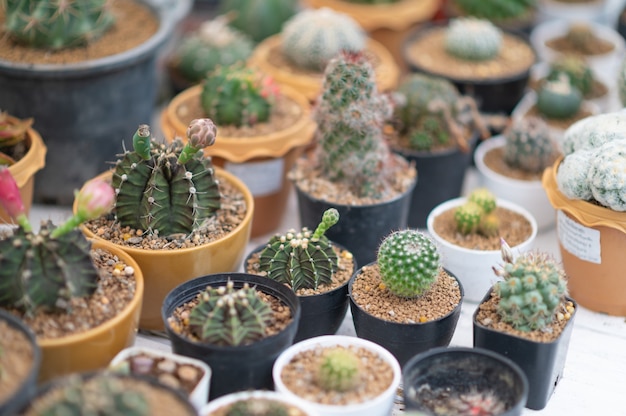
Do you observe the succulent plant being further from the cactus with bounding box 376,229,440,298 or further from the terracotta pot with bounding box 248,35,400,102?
the terracotta pot with bounding box 248,35,400,102

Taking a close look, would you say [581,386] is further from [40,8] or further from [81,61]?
[40,8]

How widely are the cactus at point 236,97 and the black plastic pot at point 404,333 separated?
1081 mm

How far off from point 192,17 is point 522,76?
2.51 metres

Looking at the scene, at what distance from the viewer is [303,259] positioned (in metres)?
2.48

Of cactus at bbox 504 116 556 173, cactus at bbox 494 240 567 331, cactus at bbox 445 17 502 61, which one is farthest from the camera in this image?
cactus at bbox 445 17 502 61

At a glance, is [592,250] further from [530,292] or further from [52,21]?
[52,21]

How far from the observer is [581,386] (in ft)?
8.23

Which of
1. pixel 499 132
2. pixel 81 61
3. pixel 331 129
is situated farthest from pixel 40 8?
pixel 499 132

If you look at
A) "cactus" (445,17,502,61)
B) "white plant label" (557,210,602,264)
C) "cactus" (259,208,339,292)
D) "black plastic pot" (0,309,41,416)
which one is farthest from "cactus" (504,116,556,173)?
"black plastic pot" (0,309,41,416)

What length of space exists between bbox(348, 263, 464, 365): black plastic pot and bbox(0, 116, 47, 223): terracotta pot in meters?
1.24

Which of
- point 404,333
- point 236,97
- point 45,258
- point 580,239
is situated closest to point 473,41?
point 236,97

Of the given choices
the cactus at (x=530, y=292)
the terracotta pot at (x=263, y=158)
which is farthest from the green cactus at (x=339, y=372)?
the terracotta pot at (x=263, y=158)

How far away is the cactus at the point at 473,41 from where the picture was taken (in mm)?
4000

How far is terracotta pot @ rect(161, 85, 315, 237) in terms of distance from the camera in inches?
122
